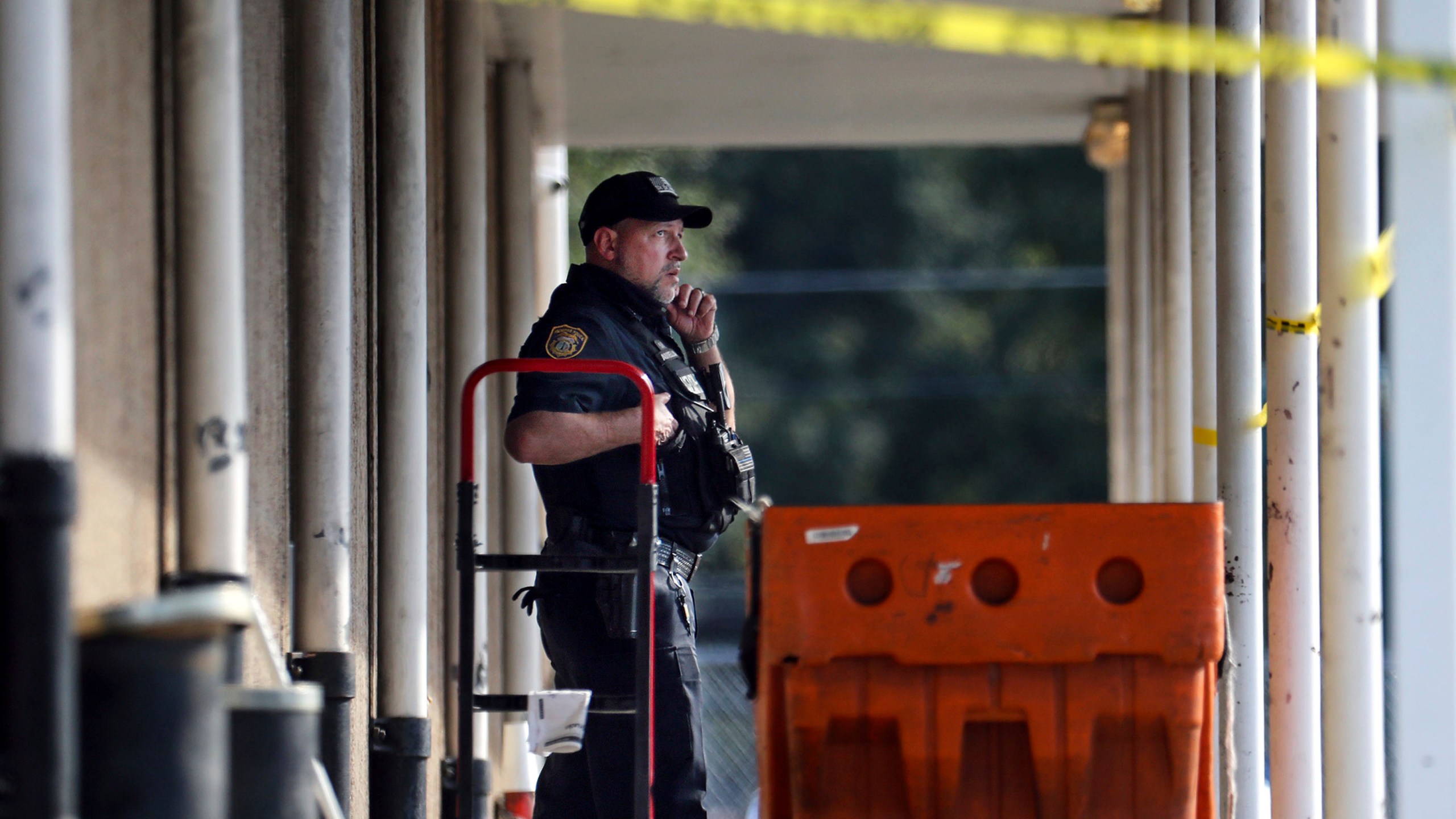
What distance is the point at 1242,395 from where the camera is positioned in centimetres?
461

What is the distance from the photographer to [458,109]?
6.05 m

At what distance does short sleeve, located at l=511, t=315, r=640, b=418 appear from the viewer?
15.0 feet

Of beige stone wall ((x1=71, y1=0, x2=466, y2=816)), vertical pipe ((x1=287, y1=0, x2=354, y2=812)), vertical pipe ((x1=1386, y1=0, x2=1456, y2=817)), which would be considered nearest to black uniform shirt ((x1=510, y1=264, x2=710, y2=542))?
vertical pipe ((x1=287, y1=0, x2=354, y2=812))

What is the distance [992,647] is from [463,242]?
3.40 metres

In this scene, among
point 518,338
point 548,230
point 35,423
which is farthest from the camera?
point 548,230

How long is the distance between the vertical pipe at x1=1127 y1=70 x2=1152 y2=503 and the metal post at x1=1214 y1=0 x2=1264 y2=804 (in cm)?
340

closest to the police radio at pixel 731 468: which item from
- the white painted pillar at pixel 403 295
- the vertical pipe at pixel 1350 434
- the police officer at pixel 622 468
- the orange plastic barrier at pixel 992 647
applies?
the police officer at pixel 622 468

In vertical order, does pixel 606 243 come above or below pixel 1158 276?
below

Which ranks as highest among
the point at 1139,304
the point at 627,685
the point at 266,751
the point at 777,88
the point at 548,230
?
the point at 777,88

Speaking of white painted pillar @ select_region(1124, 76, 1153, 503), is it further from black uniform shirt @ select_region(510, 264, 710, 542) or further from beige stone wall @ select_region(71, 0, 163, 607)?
beige stone wall @ select_region(71, 0, 163, 607)

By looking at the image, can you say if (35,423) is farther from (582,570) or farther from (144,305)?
(582,570)

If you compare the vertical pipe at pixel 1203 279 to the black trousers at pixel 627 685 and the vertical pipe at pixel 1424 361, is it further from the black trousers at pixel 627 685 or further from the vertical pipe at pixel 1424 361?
the vertical pipe at pixel 1424 361

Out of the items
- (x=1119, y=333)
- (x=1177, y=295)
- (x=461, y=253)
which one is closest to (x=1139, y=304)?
(x=1119, y=333)

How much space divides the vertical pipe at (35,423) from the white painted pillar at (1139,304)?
20.9 feet
